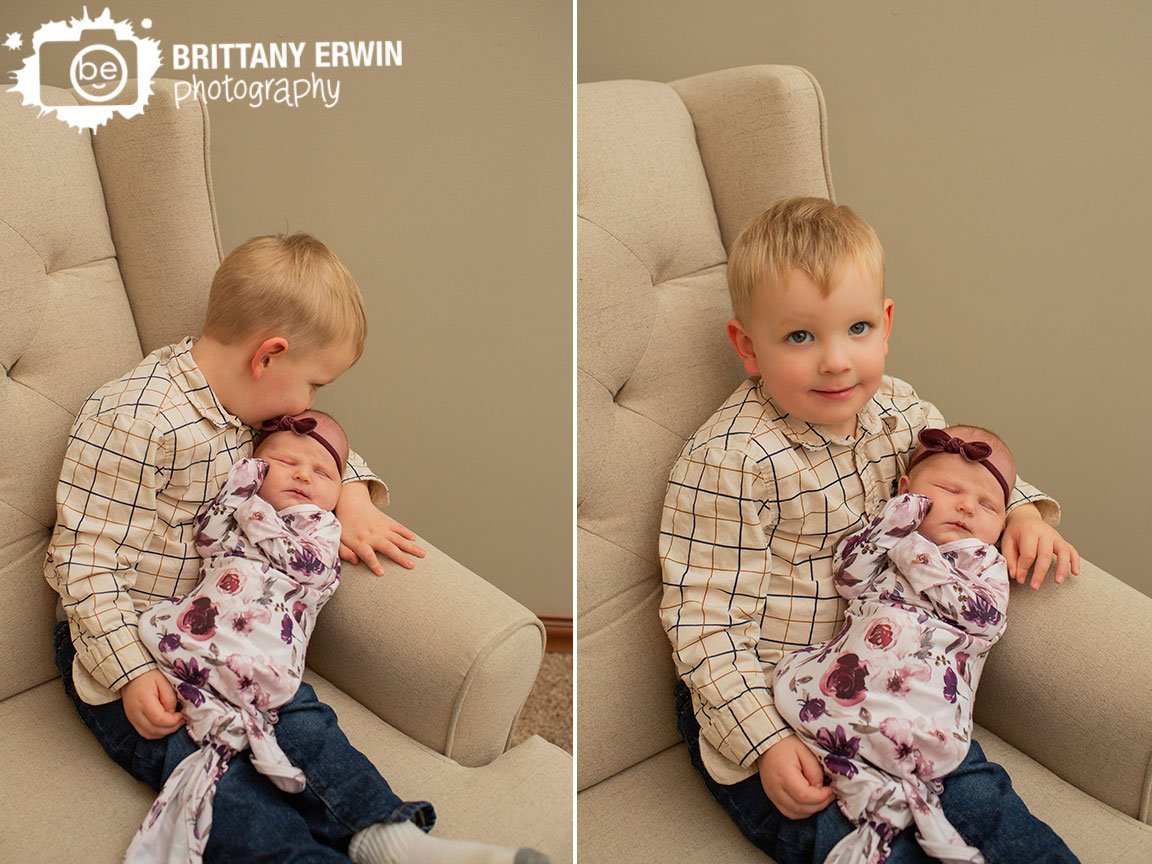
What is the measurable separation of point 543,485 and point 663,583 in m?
0.17

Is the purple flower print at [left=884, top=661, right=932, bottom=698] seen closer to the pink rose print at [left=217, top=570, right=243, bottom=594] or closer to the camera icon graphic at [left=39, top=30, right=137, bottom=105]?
the pink rose print at [left=217, top=570, right=243, bottom=594]

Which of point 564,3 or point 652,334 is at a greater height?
point 564,3

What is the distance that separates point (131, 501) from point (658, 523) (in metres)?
0.48

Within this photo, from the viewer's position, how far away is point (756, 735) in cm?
90

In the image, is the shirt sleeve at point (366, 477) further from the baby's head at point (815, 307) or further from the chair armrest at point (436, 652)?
the baby's head at point (815, 307)

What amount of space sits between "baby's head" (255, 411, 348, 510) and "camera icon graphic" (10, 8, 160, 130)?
31 cm

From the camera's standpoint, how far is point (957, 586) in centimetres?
93

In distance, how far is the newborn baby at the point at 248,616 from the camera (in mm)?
855

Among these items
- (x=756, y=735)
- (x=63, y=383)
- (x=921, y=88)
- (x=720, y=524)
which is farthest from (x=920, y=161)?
(x=63, y=383)

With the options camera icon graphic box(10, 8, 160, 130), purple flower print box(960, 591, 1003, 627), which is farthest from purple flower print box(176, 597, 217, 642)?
purple flower print box(960, 591, 1003, 627)

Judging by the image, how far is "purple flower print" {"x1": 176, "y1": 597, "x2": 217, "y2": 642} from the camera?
3.03 feet

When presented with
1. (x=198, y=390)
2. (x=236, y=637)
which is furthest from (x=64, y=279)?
(x=236, y=637)

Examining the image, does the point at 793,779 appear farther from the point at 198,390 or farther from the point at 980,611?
the point at 198,390

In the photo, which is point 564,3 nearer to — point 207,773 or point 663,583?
point 663,583
